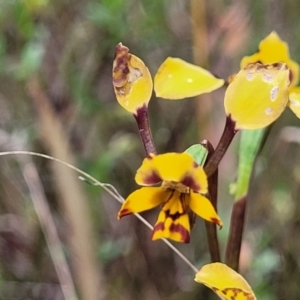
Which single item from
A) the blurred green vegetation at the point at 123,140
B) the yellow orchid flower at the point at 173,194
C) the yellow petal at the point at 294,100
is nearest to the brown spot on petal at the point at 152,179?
the yellow orchid flower at the point at 173,194

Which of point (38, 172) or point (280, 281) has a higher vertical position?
point (38, 172)

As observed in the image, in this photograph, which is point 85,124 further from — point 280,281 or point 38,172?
point 280,281

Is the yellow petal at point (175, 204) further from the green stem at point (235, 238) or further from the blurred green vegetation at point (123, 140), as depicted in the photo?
the blurred green vegetation at point (123, 140)

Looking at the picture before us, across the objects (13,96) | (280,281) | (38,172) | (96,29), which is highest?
(96,29)

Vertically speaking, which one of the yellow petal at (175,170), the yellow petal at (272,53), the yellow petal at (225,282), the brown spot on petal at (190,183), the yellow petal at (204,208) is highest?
the yellow petal at (272,53)

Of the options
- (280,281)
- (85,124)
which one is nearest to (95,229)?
(85,124)

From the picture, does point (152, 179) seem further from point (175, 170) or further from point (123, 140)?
point (123, 140)

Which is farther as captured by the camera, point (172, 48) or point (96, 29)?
point (172, 48)
